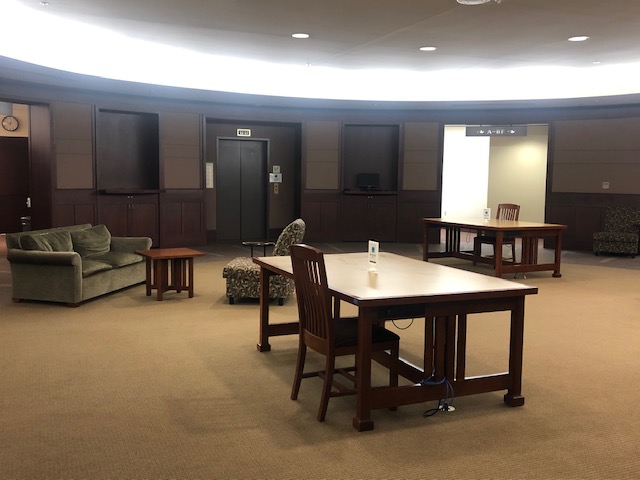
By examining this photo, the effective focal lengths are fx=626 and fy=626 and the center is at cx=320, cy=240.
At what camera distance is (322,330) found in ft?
11.9

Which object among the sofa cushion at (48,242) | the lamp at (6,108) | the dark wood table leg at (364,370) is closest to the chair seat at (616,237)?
the sofa cushion at (48,242)

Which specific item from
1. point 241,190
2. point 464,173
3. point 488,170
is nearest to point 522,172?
point 488,170

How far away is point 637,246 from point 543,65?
11.8 feet

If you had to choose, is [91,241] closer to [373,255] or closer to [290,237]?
[290,237]

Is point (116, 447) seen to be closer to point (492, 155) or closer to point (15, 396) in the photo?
point (15, 396)

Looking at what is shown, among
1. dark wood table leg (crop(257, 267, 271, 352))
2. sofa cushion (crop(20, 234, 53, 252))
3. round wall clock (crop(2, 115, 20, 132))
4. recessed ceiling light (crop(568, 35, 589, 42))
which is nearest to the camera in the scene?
dark wood table leg (crop(257, 267, 271, 352))

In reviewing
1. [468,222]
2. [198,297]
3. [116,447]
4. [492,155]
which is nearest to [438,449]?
[116,447]

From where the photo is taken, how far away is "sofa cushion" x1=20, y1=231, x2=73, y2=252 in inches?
255

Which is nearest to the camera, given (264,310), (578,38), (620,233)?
(264,310)

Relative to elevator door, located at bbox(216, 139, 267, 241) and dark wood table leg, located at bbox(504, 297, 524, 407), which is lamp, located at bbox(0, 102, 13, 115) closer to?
elevator door, located at bbox(216, 139, 267, 241)

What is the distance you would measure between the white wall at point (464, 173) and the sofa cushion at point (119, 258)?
31.7 feet

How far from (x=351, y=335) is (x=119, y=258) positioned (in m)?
4.43

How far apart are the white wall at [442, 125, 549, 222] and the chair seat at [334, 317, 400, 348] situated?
39.0 ft

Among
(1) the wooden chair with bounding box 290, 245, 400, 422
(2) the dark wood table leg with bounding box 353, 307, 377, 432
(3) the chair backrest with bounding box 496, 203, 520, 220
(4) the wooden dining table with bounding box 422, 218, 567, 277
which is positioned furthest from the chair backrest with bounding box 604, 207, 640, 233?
(2) the dark wood table leg with bounding box 353, 307, 377, 432
